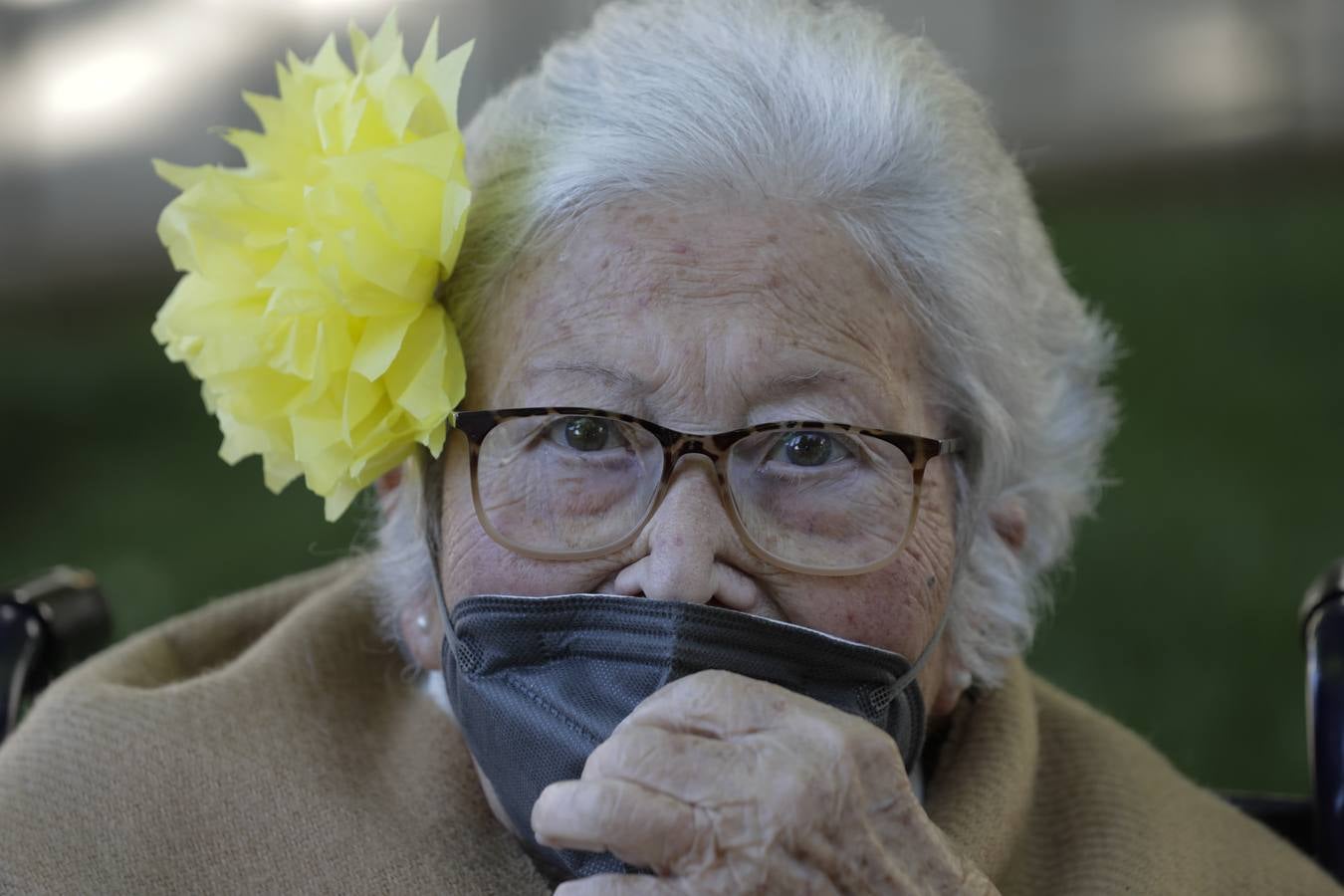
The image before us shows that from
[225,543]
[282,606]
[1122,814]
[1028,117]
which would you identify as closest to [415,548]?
[282,606]

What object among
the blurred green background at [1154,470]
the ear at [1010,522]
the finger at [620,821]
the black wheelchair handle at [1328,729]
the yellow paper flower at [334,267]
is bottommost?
the blurred green background at [1154,470]

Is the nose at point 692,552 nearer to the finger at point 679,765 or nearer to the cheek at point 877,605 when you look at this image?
the cheek at point 877,605

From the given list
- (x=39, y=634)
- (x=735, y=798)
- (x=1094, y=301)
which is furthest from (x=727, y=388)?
(x=1094, y=301)

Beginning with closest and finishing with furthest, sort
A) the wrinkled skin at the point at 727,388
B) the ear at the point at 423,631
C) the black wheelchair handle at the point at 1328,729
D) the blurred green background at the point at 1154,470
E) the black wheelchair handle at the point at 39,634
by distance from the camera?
1. the wrinkled skin at the point at 727,388
2. the ear at the point at 423,631
3. the black wheelchair handle at the point at 1328,729
4. the black wheelchair handle at the point at 39,634
5. the blurred green background at the point at 1154,470

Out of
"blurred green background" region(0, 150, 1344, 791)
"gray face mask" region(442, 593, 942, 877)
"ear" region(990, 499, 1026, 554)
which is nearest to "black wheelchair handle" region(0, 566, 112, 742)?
"gray face mask" region(442, 593, 942, 877)

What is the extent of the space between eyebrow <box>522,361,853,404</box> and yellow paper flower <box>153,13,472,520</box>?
156 mm

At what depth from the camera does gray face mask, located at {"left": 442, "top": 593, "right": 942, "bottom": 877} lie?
5.29 ft

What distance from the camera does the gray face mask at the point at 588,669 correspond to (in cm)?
161

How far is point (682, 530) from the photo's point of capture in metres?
1.71

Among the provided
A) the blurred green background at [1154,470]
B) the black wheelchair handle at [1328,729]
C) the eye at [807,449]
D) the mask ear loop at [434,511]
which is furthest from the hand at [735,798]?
the blurred green background at [1154,470]

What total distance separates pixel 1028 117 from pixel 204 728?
26.7 feet

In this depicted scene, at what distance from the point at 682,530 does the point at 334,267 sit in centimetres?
51

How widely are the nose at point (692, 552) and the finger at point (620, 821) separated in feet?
1.00

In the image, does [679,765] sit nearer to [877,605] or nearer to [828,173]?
[877,605]
